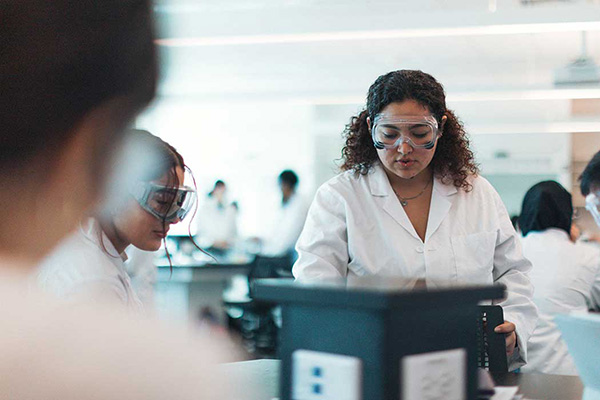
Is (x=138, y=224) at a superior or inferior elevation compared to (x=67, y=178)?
inferior

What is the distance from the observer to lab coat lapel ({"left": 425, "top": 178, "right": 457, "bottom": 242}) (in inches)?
92.7

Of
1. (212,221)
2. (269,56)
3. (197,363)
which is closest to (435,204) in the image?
(197,363)

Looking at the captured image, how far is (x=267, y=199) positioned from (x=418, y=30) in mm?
6585

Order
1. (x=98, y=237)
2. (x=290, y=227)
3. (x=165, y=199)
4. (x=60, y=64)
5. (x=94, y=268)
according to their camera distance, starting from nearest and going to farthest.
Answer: (x=60, y=64) → (x=94, y=268) → (x=98, y=237) → (x=165, y=199) → (x=290, y=227)

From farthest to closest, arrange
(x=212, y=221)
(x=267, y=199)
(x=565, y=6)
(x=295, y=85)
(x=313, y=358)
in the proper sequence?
(x=267, y=199)
(x=295, y=85)
(x=212, y=221)
(x=565, y=6)
(x=313, y=358)

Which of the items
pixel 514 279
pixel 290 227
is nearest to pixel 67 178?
pixel 514 279

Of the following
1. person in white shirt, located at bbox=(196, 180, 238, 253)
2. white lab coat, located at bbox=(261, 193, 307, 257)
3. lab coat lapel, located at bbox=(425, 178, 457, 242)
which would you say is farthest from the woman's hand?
person in white shirt, located at bbox=(196, 180, 238, 253)

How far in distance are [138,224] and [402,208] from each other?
34.7 inches

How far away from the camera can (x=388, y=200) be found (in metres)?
2.39

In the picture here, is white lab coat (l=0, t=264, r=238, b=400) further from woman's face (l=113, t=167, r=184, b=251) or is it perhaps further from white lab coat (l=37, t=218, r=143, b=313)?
woman's face (l=113, t=167, r=184, b=251)

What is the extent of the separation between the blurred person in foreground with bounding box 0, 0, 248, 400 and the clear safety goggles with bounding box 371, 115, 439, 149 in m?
1.68

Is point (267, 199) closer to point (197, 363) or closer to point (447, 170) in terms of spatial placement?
point (447, 170)

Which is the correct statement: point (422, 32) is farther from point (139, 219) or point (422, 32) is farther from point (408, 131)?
point (139, 219)

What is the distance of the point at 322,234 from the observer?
232 cm
